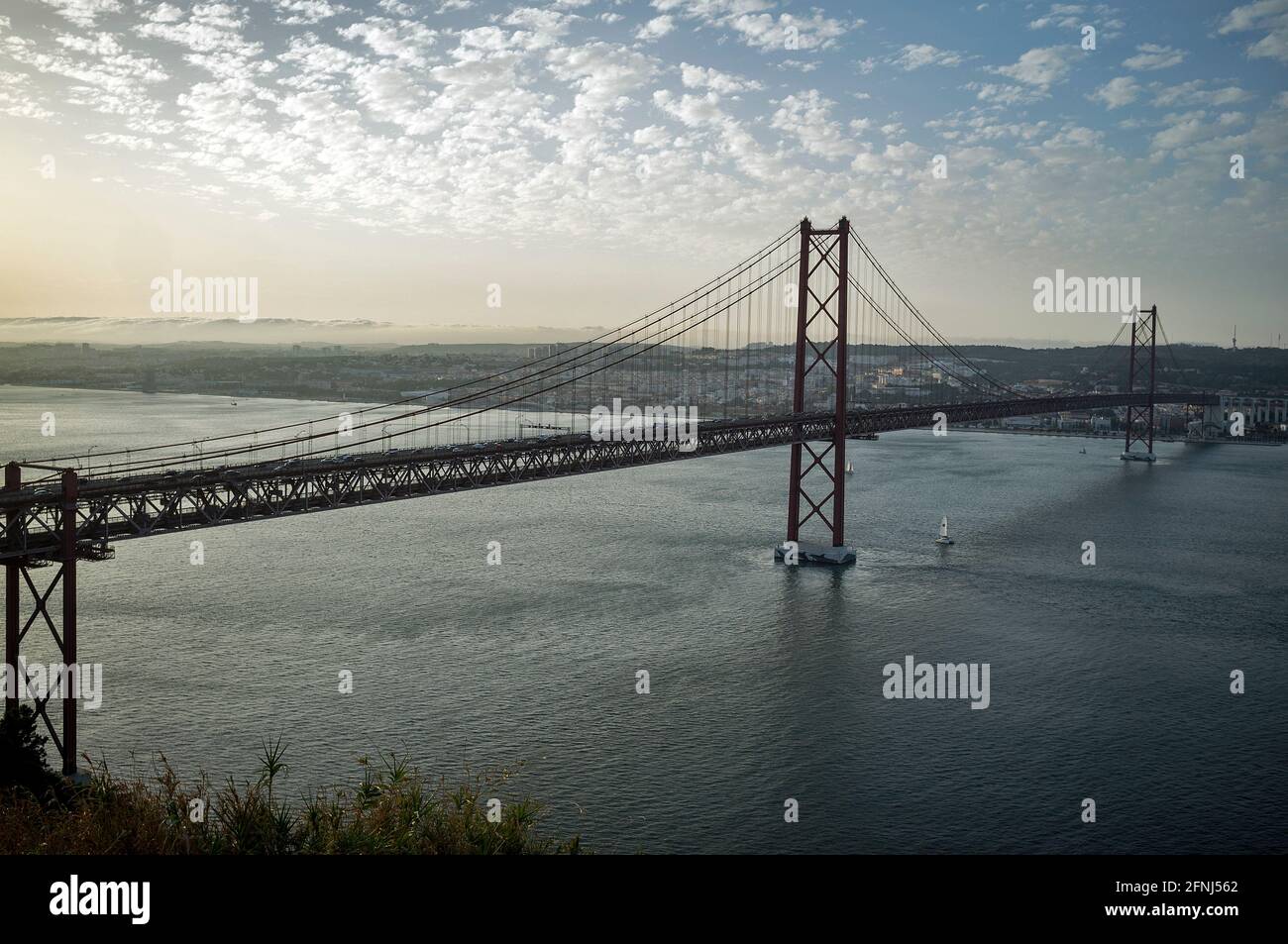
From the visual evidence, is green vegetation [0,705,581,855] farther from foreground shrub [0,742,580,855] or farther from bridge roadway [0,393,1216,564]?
bridge roadway [0,393,1216,564]

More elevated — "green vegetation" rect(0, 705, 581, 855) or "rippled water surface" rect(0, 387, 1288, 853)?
"green vegetation" rect(0, 705, 581, 855)

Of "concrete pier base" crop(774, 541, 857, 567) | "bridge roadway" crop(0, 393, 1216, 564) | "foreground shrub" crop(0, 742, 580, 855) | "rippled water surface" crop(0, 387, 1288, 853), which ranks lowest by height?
"rippled water surface" crop(0, 387, 1288, 853)

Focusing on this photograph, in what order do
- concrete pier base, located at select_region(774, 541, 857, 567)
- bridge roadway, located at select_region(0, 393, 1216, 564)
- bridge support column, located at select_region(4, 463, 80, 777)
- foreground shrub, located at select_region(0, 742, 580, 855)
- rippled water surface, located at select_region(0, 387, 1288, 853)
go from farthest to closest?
concrete pier base, located at select_region(774, 541, 857, 567), bridge roadway, located at select_region(0, 393, 1216, 564), rippled water surface, located at select_region(0, 387, 1288, 853), bridge support column, located at select_region(4, 463, 80, 777), foreground shrub, located at select_region(0, 742, 580, 855)

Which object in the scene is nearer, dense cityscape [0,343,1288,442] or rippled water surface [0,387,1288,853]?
rippled water surface [0,387,1288,853]

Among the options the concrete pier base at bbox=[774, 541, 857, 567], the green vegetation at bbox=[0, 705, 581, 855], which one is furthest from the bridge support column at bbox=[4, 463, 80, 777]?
the concrete pier base at bbox=[774, 541, 857, 567]

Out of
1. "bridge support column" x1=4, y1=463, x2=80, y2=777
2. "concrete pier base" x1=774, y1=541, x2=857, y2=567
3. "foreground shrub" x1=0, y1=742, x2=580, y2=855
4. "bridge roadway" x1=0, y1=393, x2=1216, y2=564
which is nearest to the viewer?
"foreground shrub" x1=0, y1=742, x2=580, y2=855

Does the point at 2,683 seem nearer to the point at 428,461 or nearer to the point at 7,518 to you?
the point at 7,518
